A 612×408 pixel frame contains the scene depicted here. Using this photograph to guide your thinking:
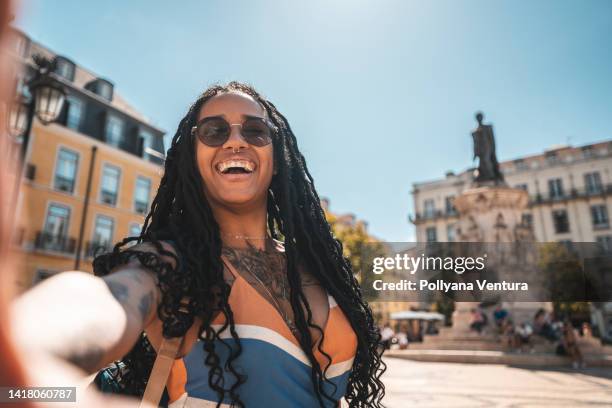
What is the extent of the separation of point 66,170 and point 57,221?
9.14ft

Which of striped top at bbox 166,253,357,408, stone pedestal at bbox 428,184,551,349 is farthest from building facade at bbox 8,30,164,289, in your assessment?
striped top at bbox 166,253,357,408

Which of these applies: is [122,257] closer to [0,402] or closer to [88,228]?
[0,402]

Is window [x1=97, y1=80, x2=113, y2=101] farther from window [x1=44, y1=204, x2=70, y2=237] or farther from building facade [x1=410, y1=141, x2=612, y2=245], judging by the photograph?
building facade [x1=410, y1=141, x2=612, y2=245]

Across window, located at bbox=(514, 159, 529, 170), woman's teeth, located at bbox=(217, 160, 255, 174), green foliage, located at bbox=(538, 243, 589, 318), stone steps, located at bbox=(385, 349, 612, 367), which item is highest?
window, located at bbox=(514, 159, 529, 170)

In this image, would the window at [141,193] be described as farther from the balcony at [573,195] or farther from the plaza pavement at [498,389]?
the balcony at [573,195]

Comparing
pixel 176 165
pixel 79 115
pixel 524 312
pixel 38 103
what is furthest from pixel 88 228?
pixel 176 165

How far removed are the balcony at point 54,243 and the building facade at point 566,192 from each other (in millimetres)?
33818

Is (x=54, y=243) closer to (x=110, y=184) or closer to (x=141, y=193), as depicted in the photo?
(x=110, y=184)

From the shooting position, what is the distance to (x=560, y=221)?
40.7 metres

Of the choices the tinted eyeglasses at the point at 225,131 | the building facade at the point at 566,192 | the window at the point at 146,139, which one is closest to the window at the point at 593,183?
the building facade at the point at 566,192

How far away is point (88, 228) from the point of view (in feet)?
75.3

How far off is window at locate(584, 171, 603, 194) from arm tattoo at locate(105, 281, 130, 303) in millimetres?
46623

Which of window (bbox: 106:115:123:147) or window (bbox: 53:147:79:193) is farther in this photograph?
window (bbox: 106:115:123:147)

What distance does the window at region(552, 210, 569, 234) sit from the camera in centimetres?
4019
